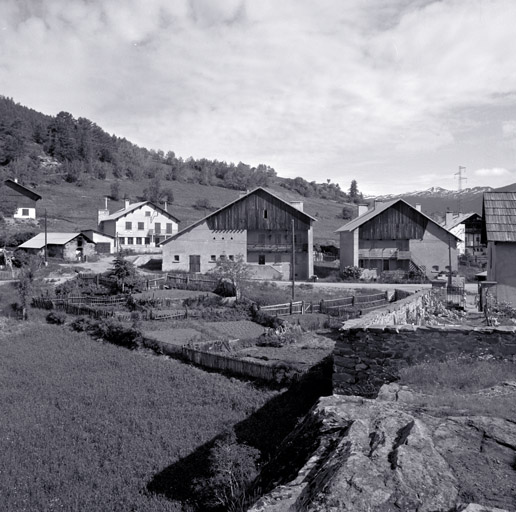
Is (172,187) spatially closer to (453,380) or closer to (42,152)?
(42,152)

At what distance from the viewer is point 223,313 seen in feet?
91.1

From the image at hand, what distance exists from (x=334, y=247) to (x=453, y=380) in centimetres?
6074

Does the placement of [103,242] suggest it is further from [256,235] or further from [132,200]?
[132,200]

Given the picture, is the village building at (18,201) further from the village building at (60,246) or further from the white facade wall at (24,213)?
the village building at (60,246)

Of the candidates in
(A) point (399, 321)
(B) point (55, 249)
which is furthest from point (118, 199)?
(A) point (399, 321)

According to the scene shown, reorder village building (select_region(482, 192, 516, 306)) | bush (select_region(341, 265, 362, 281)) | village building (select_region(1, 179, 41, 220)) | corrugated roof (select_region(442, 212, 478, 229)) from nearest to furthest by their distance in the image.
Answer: village building (select_region(482, 192, 516, 306)) → bush (select_region(341, 265, 362, 281)) → corrugated roof (select_region(442, 212, 478, 229)) → village building (select_region(1, 179, 41, 220))

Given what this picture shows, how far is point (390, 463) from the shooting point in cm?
428

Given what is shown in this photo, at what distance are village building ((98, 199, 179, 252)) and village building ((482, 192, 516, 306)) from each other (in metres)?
50.4

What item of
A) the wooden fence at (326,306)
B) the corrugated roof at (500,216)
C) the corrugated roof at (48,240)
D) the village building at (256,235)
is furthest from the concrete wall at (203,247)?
the corrugated roof at (500,216)

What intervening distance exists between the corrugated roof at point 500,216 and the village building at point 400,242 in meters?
25.5

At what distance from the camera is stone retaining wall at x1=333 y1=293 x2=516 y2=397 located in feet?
30.6

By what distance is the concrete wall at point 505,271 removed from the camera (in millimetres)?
20844

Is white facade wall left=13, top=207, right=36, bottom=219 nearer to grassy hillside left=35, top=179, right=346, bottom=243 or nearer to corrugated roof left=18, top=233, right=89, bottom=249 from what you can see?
grassy hillside left=35, top=179, right=346, bottom=243

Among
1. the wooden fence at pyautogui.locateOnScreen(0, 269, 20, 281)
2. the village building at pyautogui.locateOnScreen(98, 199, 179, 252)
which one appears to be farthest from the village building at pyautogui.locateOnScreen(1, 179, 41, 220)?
the wooden fence at pyautogui.locateOnScreen(0, 269, 20, 281)
